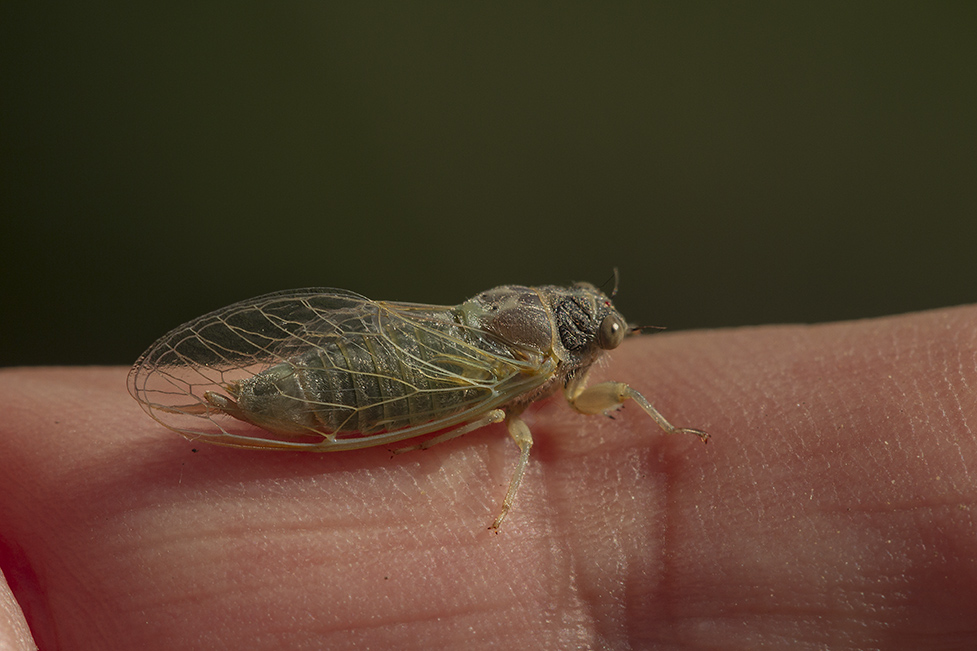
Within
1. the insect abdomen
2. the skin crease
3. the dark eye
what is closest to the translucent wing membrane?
the insect abdomen

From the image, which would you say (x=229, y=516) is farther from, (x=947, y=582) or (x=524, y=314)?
(x=947, y=582)

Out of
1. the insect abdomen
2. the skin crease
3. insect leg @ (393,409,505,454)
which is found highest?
the insect abdomen

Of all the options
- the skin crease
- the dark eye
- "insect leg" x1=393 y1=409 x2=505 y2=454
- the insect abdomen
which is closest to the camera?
the skin crease

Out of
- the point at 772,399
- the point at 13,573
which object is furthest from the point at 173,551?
the point at 772,399

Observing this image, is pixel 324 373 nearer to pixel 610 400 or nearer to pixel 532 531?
pixel 532 531

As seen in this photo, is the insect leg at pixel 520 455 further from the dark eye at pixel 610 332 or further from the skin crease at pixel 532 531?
the dark eye at pixel 610 332

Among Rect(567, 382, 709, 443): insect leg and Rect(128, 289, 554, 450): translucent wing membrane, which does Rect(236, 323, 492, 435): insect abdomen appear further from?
Rect(567, 382, 709, 443): insect leg
